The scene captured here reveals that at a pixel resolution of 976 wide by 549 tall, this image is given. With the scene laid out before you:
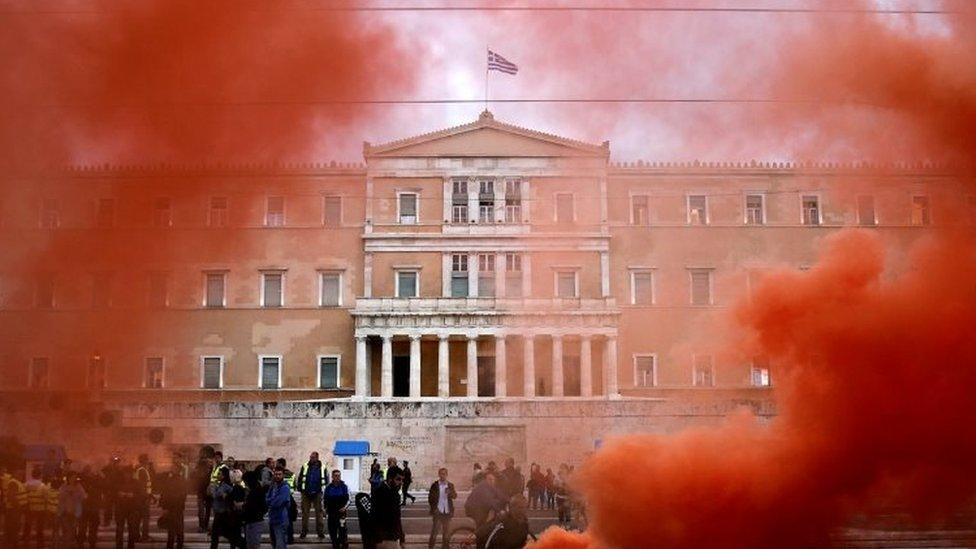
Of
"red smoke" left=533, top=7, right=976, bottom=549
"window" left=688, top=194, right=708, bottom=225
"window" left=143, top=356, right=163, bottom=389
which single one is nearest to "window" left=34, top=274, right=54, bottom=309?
"red smoke" left=533, top=7, right=976, bottom=549

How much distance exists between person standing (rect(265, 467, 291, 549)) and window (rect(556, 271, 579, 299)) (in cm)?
3335

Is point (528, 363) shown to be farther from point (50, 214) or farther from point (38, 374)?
point (50, 214)

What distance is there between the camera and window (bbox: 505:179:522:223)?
1955 inches

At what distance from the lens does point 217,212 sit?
84.7ft

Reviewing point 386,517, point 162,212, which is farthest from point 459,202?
point 386,517

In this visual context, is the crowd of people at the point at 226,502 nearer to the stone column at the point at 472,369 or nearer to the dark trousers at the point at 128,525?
the dark trousers at the point at 128,525

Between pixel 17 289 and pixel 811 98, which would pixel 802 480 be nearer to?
pixel 811 98

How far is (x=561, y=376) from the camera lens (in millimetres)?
46438

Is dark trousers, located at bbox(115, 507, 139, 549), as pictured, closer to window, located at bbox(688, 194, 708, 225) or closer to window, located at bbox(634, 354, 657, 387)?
window, located at bbox(634, 354, 657, 387)

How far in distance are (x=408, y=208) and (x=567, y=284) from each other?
8.68 m

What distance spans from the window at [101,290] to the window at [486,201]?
2894 cm

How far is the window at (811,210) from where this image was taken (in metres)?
→ 48.8

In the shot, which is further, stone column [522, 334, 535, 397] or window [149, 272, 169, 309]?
stone column [522, 334, 535, 397]

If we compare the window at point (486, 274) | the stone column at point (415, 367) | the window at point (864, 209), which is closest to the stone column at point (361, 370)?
the stone column at point (415, 367)
